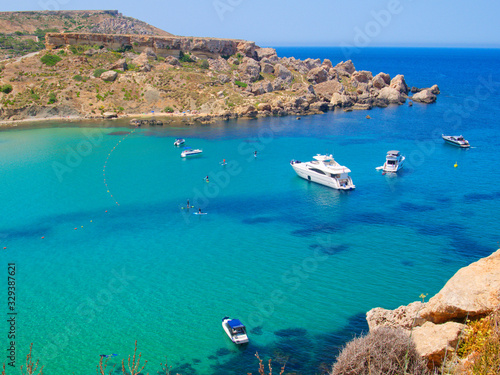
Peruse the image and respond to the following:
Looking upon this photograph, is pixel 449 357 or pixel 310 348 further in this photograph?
pixel 310 348

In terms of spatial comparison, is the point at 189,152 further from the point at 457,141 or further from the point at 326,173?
the point at 457,141

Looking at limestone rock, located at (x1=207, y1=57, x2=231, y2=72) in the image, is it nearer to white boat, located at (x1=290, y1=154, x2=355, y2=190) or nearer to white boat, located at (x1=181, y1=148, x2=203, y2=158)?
white boat, located at (x1=181, y1=148, x2=203, y2=158)

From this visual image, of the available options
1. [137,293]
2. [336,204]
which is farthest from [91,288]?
[336,204]

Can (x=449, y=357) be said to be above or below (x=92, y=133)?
above

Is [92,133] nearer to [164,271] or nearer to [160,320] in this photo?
[164,271]

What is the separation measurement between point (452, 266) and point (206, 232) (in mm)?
19119

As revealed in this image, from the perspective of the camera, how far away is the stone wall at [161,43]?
323 ft

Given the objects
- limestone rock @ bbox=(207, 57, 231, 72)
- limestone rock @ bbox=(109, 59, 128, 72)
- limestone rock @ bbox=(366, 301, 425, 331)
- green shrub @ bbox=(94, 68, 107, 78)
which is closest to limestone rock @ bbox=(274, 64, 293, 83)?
limestone rock @ bbox=(207, 57, 231, 72)

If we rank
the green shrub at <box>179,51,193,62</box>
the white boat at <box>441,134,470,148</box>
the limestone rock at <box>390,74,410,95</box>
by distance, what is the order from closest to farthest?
the white boat at <box>441,134,470,148</box> < the green shrub at <box>179,51,193,62</box> < the limestone rock at <box>390,74,410,95</box>

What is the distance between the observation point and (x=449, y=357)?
12.2 metres

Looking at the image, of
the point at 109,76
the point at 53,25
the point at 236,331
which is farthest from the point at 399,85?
the point at 53,25

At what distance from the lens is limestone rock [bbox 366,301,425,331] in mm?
17281

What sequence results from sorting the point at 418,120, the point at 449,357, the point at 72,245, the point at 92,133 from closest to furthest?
the point at 449,357 < the point at 72,245 < the point at 92,133 < the point at 418,120
